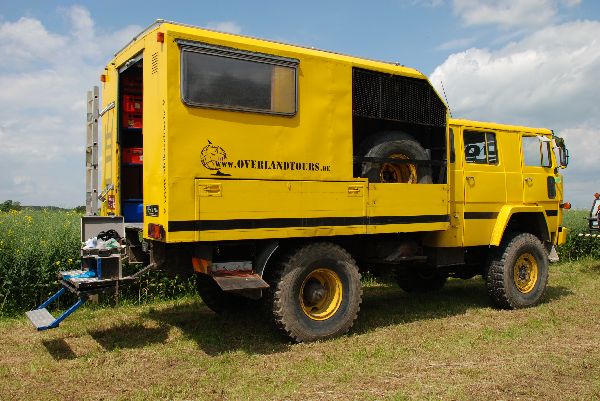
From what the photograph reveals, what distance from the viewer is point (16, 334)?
281 inches

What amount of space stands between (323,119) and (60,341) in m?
4.18

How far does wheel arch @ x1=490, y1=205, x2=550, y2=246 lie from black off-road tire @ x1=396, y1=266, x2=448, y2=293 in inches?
63.9

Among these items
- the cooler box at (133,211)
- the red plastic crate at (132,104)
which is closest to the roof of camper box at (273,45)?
the red plastic crate at (132,104)

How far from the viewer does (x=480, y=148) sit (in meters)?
8.32

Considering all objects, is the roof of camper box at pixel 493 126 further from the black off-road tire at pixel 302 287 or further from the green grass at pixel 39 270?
the green grass at pixel 39 270

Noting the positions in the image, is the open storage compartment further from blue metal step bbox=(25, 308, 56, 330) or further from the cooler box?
blue metal step bbox=(25, 308, 56, 330)

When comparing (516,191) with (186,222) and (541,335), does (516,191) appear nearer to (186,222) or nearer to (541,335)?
(541,335)

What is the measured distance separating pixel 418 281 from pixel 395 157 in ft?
11.9

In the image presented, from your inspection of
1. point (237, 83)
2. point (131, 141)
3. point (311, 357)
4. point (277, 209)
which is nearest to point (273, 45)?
point (237, 83)

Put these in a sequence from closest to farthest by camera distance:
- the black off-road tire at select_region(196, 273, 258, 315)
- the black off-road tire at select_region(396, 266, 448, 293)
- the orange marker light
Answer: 1. the orange marker light
2. the black off-road tire at select_region(196, 273, 258, 315)
3. the black off-road tire at select_region(396, 266, 448, 293)

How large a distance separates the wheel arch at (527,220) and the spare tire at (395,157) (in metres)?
1.68

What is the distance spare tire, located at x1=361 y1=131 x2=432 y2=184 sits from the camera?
7.01 meters

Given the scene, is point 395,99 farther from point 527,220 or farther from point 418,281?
point 418,281

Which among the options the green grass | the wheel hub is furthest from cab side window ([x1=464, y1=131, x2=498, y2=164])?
the green grass
